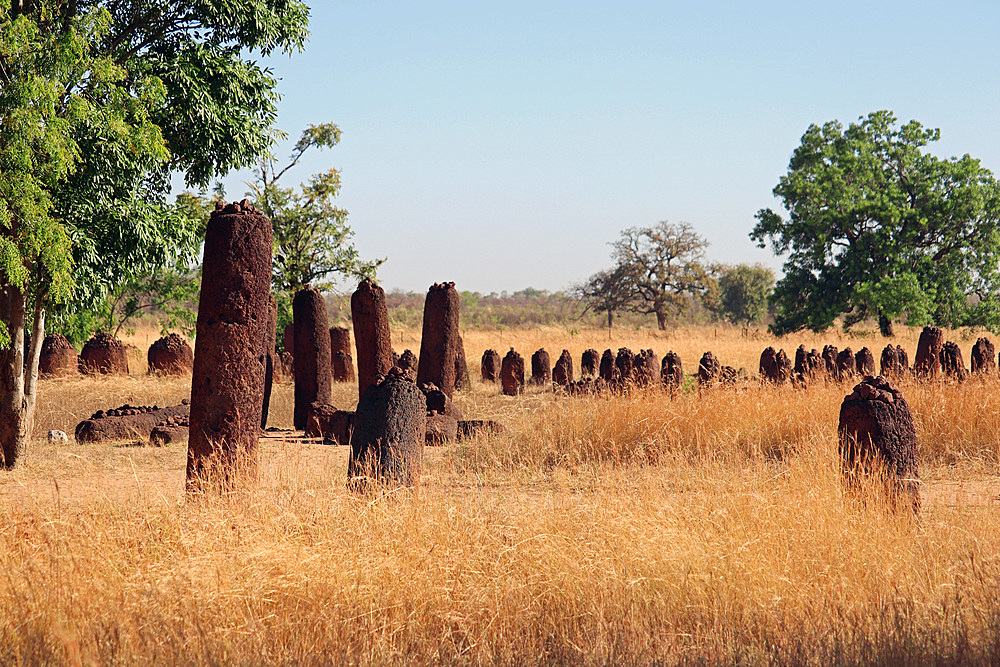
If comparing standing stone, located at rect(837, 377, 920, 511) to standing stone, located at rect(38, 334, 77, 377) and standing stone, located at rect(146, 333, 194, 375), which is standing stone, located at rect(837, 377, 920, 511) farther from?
standing stone, located at rect(38, 334, 77, 377)

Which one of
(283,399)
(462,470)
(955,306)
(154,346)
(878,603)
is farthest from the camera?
(955,306)

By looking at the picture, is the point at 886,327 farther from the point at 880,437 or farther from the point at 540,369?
the point at 880,437

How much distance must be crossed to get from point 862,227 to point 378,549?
34.5 m

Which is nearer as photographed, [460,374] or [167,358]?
[460,374]

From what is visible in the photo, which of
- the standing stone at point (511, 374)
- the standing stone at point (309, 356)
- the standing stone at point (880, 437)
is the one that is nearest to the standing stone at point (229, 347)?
the standing stone at point (880, 437)

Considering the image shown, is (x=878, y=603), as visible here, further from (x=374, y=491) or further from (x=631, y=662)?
(x=374, y=491)

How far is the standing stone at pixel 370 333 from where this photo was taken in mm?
12273

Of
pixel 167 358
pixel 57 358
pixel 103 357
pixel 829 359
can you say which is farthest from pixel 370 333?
pixel 829 359

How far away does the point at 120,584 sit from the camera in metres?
4.40

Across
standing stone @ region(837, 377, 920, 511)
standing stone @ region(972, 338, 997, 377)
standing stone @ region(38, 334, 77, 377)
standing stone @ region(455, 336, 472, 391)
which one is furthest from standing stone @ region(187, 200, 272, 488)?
standing stone @ region(972, 338, 997, 377)

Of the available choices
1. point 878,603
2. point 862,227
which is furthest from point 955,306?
point 878,603

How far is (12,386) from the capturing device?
9.05 meters

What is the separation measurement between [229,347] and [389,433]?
4.98 feet

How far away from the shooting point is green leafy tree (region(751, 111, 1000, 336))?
3281 cm
